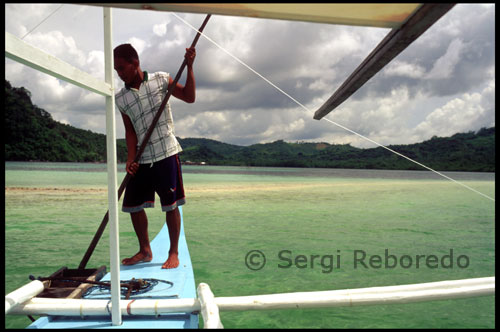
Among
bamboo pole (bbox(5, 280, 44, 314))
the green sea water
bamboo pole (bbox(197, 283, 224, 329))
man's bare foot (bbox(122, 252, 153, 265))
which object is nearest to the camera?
bamboo pole (bbox(197, 283, 224, 329))

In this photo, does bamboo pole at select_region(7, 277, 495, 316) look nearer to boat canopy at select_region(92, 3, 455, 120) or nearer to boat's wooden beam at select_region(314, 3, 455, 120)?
boat's wooden beam at select_region(314, 3, 455, 120)

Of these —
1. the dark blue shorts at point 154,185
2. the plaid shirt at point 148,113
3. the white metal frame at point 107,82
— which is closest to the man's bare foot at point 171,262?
the dark blue shorts at point 154,185

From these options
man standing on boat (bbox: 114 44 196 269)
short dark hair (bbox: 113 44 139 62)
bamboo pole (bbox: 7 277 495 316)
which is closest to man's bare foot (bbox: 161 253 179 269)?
man standing on boat (bbox: 114 44 196 269)

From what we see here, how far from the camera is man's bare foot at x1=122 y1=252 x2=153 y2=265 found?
2.81 meters

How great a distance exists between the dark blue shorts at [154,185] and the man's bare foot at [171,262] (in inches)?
13.6

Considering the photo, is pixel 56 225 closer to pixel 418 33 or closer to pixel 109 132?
pixel 109 132

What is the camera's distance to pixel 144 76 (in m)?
2.70

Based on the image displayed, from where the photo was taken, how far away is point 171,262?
2705 mm

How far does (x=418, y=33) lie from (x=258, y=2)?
54 cm

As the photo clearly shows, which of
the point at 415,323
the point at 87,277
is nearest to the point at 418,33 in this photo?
the point at 415,323

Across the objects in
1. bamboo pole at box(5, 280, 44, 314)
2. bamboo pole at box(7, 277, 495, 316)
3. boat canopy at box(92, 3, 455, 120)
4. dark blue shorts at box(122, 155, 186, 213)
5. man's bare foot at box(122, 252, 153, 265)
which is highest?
boat canopy at box(92, 3, 455, 120)

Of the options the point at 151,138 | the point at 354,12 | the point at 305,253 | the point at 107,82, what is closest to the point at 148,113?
the point at 151,138

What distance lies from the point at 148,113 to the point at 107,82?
3.26ft

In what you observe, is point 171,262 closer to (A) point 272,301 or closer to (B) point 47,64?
(A) point 272,301
